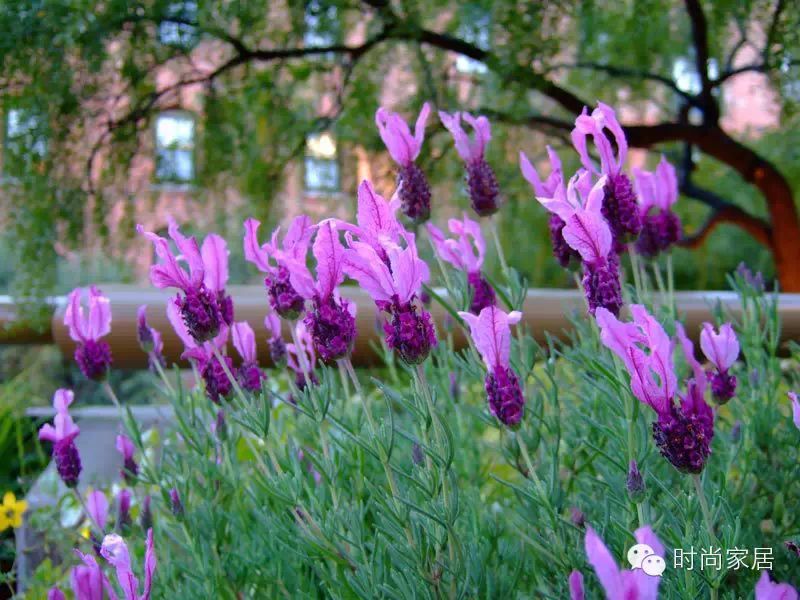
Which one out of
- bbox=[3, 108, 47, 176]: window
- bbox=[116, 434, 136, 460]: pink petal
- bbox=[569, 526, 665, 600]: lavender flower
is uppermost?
bbox=[3, 108, 47, 176]: window

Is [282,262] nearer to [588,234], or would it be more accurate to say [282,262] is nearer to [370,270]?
[370,270]

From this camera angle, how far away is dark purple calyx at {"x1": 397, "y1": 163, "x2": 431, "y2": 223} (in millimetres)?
871

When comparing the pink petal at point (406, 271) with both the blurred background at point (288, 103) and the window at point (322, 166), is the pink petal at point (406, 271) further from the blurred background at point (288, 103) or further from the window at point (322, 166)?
the window at point (322, 166)

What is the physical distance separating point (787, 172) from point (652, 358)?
3.76 m

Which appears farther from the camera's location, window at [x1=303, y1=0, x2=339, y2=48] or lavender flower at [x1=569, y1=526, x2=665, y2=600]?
window at [x1=303, y1=0, x2=339, y2=48]

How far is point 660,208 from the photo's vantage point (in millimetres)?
1052

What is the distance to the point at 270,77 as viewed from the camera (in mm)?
2830

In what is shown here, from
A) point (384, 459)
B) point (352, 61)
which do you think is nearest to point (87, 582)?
point (384, 459)

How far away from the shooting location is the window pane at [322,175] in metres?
3.37

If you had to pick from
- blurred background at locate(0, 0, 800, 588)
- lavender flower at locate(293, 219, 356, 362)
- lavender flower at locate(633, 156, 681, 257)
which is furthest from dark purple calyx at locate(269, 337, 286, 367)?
blurred background at locate(0, 0, 800, 588)

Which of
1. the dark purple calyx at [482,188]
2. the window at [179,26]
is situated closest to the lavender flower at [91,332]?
the dark purple calyx at [482,188]

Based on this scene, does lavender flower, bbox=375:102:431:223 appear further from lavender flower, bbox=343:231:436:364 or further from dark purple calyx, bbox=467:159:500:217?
lavender flower, bbox=343:231:436:364

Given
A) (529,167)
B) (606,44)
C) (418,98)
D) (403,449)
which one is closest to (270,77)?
(418,98)

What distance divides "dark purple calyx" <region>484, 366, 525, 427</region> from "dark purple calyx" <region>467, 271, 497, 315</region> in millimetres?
274
